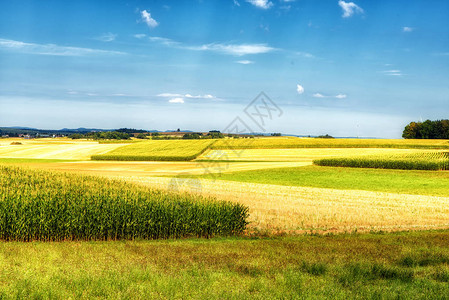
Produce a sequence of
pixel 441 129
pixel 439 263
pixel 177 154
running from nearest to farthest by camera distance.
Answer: pixel 439 263 → pixel 177 154 → pixel 441 129

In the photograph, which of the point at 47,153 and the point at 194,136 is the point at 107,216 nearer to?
the point at 47,153

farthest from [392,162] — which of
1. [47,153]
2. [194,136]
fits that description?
[194,136]

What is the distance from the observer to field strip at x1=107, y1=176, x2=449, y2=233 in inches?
803

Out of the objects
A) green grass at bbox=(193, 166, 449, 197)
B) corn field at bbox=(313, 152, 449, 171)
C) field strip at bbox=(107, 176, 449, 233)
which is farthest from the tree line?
field strip at bbox=(107, 176, 449, 233)

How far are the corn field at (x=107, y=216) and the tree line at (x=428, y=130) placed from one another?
496ft

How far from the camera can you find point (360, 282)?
932 cm

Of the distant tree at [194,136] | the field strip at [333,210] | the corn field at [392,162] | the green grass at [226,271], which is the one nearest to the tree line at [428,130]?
the distant tree at [194,136]

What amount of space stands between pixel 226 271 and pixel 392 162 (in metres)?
52.8

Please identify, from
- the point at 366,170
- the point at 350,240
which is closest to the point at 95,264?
the point at 350,240

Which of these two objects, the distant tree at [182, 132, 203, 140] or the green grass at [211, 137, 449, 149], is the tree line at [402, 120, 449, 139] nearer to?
the green grass at [211, 137, 449, 149]

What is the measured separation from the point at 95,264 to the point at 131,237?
6.08 m

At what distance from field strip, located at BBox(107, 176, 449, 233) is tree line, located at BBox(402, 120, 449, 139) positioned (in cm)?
13188

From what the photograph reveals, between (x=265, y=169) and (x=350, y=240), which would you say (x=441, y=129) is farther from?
(x=350, y=240)

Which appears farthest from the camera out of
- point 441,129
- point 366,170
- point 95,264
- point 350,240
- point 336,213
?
point 441,129
